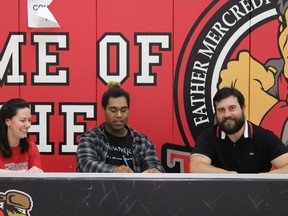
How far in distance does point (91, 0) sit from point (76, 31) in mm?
225

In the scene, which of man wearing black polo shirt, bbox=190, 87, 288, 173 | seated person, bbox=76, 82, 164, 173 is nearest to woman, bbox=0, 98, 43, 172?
seated person, bbox=76, 82, 164, 173

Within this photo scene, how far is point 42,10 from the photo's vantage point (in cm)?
282

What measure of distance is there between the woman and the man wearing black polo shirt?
911 mm

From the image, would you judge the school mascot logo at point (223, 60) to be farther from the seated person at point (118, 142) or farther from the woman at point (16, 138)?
the woman at point (16, 138)

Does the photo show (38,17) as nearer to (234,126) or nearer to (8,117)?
(8,117)

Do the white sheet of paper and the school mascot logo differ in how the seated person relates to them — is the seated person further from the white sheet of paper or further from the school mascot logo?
the white sheet of paper

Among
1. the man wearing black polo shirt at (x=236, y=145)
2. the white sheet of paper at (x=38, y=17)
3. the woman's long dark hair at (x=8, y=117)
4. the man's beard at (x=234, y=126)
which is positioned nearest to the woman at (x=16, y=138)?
the woman's long dark hair at (x=8, y=117)

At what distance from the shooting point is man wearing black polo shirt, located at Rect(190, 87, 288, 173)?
2.33 meters

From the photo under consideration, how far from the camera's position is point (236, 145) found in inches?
94.4

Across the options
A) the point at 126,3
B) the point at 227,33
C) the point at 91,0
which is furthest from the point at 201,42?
the point at 91,0
